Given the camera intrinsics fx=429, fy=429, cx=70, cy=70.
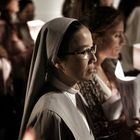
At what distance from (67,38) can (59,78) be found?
0.16 m

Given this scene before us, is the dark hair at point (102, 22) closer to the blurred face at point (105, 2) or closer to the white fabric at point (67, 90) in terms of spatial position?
the white fabric at point (67, 90)

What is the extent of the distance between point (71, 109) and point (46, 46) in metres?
0.24

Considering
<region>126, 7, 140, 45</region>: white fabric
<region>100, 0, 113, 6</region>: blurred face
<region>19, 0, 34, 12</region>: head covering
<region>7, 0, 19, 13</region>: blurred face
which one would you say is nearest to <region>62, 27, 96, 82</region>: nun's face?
<region>100, 0, 113, 6</region>: blurred face

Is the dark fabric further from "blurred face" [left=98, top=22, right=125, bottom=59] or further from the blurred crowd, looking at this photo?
the blurred crowd

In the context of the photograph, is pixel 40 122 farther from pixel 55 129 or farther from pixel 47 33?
pixel 47 33

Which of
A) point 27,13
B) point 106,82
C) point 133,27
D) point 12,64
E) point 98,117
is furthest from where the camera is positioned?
point 133,27

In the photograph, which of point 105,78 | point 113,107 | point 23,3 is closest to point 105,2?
point 23,3

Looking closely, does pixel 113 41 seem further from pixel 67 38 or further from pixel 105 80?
pixel 67 38

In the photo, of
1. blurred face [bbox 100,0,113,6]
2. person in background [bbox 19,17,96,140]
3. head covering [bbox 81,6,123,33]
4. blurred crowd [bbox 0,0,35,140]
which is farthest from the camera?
blurred face [bbox 100,0,113,6]

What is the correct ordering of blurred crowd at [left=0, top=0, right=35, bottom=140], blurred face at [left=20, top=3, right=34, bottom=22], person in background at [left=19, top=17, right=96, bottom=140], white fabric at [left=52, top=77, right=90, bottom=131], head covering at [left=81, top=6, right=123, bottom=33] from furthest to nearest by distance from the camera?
1. blurred face at [left=20, top=3, right=34, bottom=22]
2. blurred crowd at [left=0, top=0, right=35, bottom=140]
3. head covering at [left=81, top=6, right=123, bottom=33]
4. white fabric at [left=52, top=77, right=90, bottom=131]
5. person in background at [left=19, top=17, right=96, bottom=140]

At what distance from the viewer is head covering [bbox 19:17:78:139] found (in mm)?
1490

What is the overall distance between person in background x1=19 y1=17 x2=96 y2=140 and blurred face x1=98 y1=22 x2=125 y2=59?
516 mm

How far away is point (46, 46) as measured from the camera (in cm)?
153

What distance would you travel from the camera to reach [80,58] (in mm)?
1540
